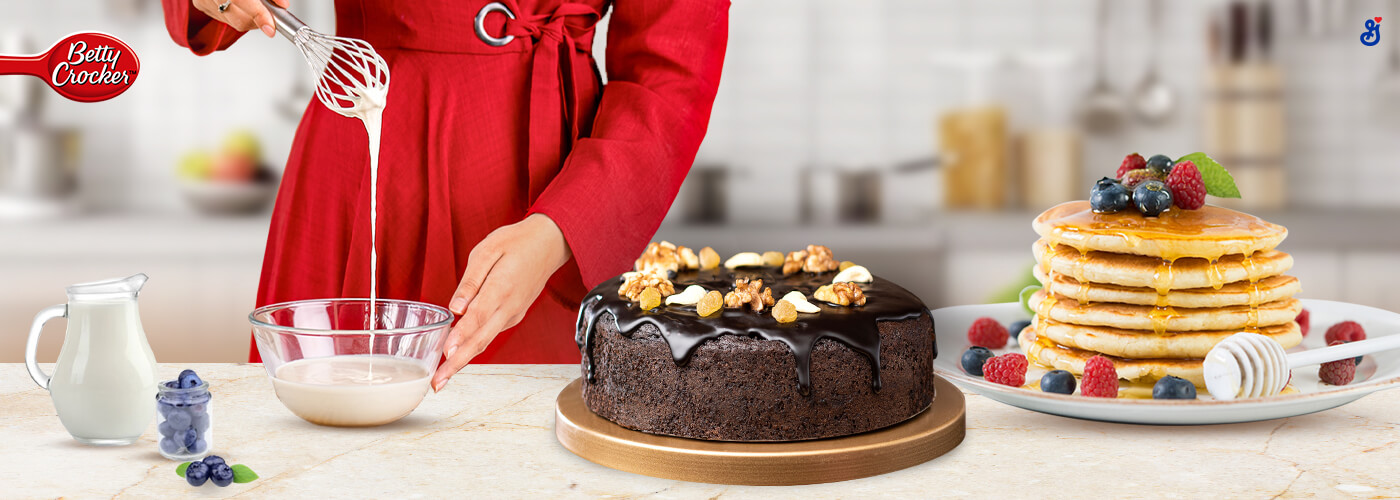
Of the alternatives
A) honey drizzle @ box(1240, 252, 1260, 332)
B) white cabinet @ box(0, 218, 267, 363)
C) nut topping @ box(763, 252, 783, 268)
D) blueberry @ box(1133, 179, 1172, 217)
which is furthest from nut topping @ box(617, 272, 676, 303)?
white cabinet @ box(0, 218, 267, 363)

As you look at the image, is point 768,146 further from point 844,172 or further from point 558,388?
point 558,388

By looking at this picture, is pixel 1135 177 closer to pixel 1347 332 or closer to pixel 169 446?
pixel 1347 332

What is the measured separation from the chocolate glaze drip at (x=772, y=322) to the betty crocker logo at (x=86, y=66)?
654 millimetres

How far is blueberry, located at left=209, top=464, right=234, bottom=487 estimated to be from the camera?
1029 millimetres

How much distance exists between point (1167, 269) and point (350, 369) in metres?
0.97

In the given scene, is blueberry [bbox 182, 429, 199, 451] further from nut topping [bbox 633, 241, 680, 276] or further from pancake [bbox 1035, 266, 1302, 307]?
pancake [bbox 1035, 266, 1302, 307]

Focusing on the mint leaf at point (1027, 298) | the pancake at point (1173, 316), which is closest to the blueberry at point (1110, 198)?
the pancake at point (1173, 316)

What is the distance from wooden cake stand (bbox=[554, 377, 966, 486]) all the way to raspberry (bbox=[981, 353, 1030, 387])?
140mm

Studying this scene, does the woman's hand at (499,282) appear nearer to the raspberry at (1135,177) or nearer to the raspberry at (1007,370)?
the raspberry at (1007,370)

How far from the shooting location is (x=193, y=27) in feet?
5.76

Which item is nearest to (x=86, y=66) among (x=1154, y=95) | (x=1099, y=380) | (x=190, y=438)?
(x=190, y=438)

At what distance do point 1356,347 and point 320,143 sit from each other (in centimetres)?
146

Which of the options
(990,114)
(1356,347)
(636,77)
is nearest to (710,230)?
(990,114)

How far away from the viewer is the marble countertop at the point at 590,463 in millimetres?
1037
